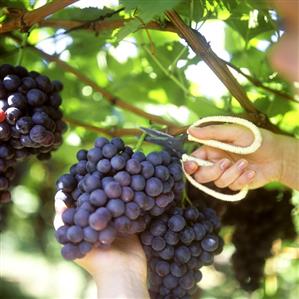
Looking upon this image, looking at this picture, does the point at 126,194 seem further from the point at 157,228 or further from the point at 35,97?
the point at 35,97

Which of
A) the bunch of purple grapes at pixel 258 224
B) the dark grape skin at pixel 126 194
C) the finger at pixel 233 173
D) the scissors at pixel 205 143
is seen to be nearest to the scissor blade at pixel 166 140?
the scissors at pixel 205 143

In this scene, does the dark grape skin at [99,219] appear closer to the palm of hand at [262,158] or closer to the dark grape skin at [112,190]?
the dark grape skin at [112,190]

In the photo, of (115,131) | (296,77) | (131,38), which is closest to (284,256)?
(115,131)

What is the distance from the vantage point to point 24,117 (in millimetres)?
1160

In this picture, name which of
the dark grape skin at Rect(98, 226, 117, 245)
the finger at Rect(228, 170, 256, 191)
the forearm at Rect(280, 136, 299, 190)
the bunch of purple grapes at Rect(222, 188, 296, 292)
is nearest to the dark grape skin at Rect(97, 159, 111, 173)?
the dark grape skin at Rect(98, 226, 117, 245)

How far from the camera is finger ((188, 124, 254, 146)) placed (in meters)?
1.18

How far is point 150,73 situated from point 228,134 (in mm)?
589

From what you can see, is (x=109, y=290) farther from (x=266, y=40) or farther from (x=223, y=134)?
(x=266, y=40)

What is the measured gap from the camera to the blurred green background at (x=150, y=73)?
129 cm

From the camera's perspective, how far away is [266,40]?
5.07 ft

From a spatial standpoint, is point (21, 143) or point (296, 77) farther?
point (21, 143)

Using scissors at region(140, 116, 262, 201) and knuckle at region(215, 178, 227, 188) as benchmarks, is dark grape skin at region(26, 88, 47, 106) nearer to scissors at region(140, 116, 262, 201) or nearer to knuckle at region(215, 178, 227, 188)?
scissors at region(140, 116, 262, 201)

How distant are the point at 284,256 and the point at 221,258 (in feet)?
1.53

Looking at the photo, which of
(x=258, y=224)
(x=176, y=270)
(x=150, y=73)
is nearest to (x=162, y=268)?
(x=176, y=270)
